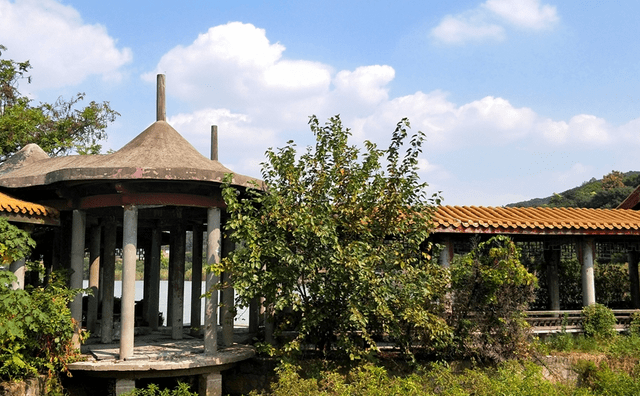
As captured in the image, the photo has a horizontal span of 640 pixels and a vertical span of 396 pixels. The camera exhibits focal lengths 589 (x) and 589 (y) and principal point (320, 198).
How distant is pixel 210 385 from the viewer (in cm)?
1018

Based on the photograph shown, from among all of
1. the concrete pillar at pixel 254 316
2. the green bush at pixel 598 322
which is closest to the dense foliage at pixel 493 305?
the green bush at pixel 598 322

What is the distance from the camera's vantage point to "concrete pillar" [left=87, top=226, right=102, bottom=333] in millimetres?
13500

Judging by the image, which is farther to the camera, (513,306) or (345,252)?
(513,306)

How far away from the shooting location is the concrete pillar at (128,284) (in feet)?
32.7

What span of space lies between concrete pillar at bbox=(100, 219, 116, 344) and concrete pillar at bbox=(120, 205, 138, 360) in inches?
110

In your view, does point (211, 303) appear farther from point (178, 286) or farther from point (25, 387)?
point (178, 286)

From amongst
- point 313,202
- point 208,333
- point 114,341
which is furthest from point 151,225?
point 313,202

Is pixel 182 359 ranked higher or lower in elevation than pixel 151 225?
lower

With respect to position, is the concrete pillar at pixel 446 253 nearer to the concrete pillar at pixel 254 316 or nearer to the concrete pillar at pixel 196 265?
the concrete pillar at pixel 254 316

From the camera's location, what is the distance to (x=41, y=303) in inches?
376

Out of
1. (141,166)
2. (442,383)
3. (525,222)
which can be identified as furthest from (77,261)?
(525,222)

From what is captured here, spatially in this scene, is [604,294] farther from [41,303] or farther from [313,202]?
[41,303]

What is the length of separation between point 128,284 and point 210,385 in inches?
88.2

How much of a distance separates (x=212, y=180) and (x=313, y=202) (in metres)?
1.74
